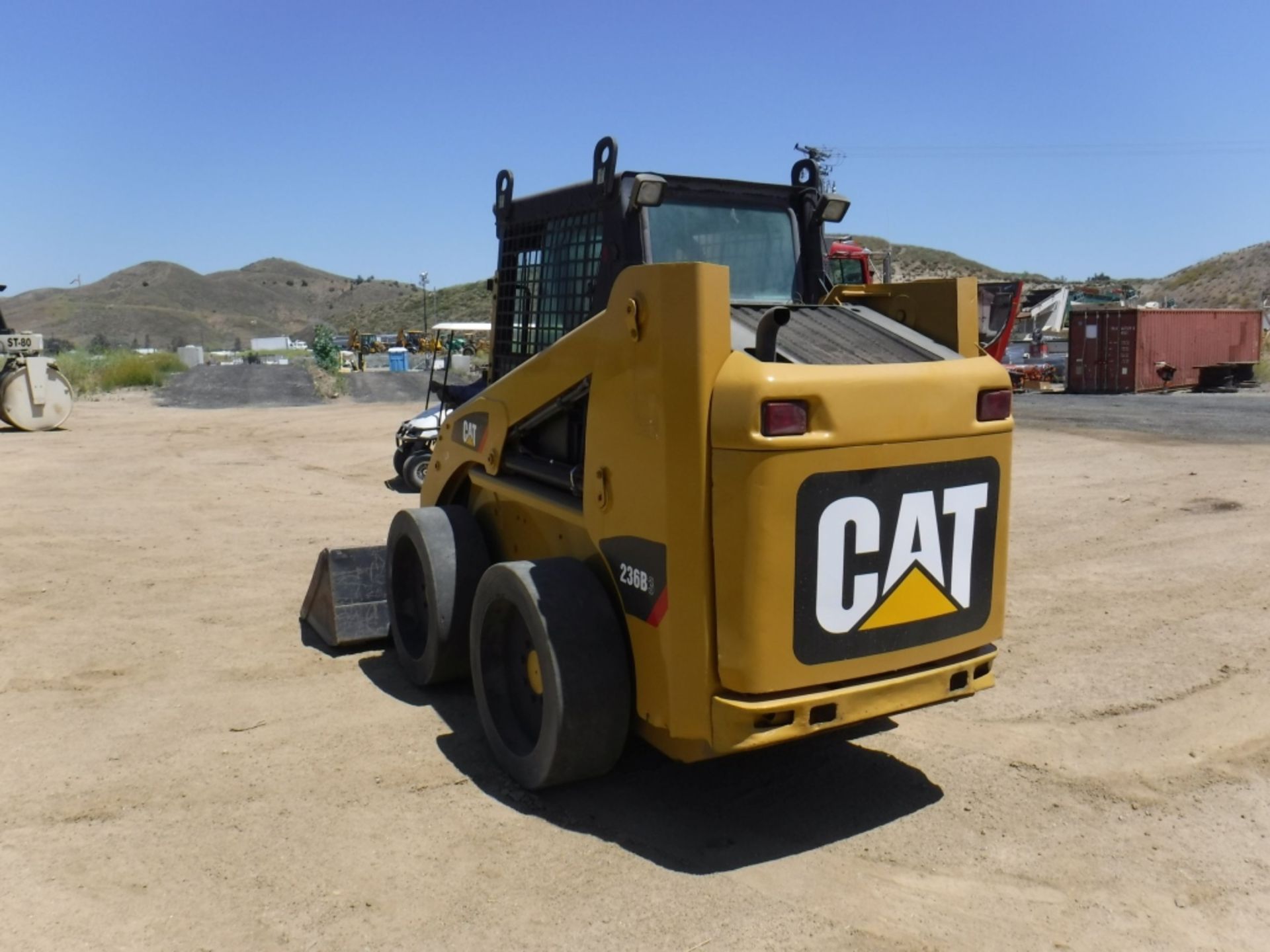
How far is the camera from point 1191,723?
5250 millimetres

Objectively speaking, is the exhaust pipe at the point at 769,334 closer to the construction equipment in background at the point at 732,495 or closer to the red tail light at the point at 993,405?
the construction equipment in background at the point at 732,495

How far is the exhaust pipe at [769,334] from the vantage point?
12.1 feet

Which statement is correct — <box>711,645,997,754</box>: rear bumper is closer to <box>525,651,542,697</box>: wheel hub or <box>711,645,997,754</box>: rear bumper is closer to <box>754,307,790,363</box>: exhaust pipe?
<box>525,651,542,697</box>: wheel hub

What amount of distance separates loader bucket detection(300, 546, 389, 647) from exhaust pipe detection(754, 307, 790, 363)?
3.13 meters

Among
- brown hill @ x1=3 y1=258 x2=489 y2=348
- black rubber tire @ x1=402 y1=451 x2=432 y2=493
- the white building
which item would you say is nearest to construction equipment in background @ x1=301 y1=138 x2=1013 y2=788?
black rubber tire @ x1=402 y1=451 x2=432 y2=493

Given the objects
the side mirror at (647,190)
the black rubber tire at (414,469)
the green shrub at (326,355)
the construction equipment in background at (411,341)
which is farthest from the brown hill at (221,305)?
the side mirror at (647,190)

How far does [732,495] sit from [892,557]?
0.67 metres

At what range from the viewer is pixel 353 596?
6273 millimetres

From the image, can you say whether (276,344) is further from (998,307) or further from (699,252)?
(699,252)

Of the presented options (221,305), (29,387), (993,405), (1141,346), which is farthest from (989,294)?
(221,305)

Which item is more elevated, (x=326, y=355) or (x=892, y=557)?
(x=326, y=355)

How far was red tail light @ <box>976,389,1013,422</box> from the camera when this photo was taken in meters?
4.03

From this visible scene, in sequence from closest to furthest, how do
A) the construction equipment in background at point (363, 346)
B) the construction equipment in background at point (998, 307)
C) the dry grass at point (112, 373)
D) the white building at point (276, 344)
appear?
the construction equipment in background at point (998, 307) → the dry grass at point (112, 373) → the construction equipment in background at point (363, 346) → the white building at point (276, 344)

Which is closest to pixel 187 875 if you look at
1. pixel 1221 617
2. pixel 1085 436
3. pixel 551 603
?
pixel 551 603
